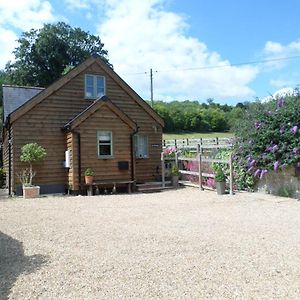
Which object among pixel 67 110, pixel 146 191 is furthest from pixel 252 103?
pixel 67 110

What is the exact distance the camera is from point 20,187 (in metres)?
16.7

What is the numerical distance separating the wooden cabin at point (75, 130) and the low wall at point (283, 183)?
6.21 m

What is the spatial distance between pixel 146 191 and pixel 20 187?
5.44m

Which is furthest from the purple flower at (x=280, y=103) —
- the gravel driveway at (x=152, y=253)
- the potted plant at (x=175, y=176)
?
the potted plant at (x=175, y=176)

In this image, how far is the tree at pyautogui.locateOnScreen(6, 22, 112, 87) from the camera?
49.8 meters

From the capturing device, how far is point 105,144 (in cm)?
1722

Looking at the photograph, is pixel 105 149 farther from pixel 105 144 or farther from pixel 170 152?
pixel 170 152

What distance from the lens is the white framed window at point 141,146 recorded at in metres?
19.5

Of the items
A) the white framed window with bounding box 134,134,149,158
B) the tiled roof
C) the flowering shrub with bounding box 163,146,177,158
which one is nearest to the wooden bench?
the white framed window with bounding box 134,134,149,158

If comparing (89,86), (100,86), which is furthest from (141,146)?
(89,86)

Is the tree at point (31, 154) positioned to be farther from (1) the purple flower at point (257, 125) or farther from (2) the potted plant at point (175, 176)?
(1) the purple flower at point (257, 125)

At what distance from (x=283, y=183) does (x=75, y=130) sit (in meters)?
8.52

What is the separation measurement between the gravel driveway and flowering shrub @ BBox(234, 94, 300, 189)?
7.37 feet

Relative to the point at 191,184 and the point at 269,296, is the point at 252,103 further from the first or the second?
the point at 269,296
